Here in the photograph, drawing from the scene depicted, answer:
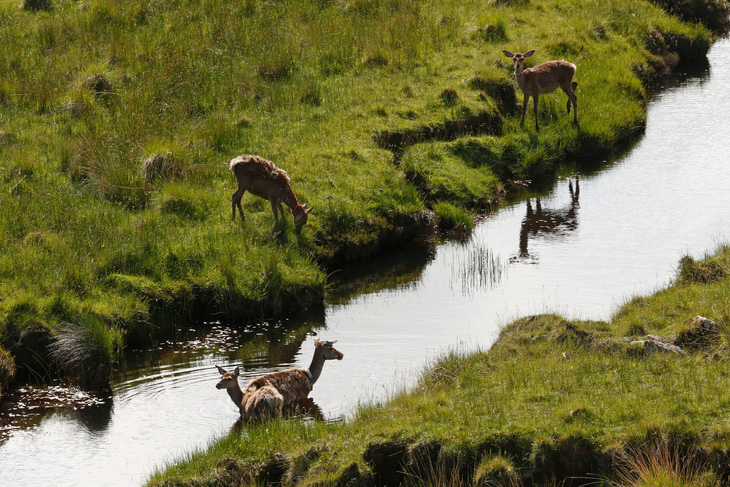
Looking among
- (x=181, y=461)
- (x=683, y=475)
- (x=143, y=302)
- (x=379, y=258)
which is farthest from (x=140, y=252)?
(x=683, y=475)

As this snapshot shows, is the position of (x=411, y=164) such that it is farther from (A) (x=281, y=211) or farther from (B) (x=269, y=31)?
(B) (x=269, y=31)

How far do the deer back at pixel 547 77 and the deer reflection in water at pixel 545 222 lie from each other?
3433mm

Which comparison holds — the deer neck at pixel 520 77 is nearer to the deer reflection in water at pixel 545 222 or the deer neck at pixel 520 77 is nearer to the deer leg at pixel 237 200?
the deer reflection in water at pixel 545 222

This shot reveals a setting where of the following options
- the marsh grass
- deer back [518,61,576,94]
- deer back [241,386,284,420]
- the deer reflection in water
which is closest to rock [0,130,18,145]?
the marsh grass

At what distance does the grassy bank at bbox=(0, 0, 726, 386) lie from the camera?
14.5m

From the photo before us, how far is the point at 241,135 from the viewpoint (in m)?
19.2

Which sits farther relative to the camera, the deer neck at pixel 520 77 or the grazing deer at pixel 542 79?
the grazing deer at pixel 542 79

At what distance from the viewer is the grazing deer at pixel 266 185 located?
1591 cm

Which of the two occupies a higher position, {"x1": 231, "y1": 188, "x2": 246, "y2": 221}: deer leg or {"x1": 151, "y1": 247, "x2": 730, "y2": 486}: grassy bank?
{"x1": 231, "y1": 188, "x2": 246, "y2": 221}: deer leg

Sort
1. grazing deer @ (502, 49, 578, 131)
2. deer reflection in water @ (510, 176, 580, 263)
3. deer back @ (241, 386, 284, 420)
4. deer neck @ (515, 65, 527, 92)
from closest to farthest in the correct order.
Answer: deer back @ (241, 386, 284, 420), deer reflection in water @ (510, 176, 580, 263), deer neck @ (515, 65, 527, 92), grazing deer @ (502, 49, 578, 131)

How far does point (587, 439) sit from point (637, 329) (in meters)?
3.72

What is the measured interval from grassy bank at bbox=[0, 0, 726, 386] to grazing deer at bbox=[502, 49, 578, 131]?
771mm

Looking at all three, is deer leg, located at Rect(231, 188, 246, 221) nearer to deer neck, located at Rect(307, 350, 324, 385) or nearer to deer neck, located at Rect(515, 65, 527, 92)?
deer neck, located at Rect(307, 350, 324, 385)

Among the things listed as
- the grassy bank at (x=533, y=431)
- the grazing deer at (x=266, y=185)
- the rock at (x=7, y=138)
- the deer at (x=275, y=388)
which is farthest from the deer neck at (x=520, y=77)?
the deer at (x=275, y=388)
